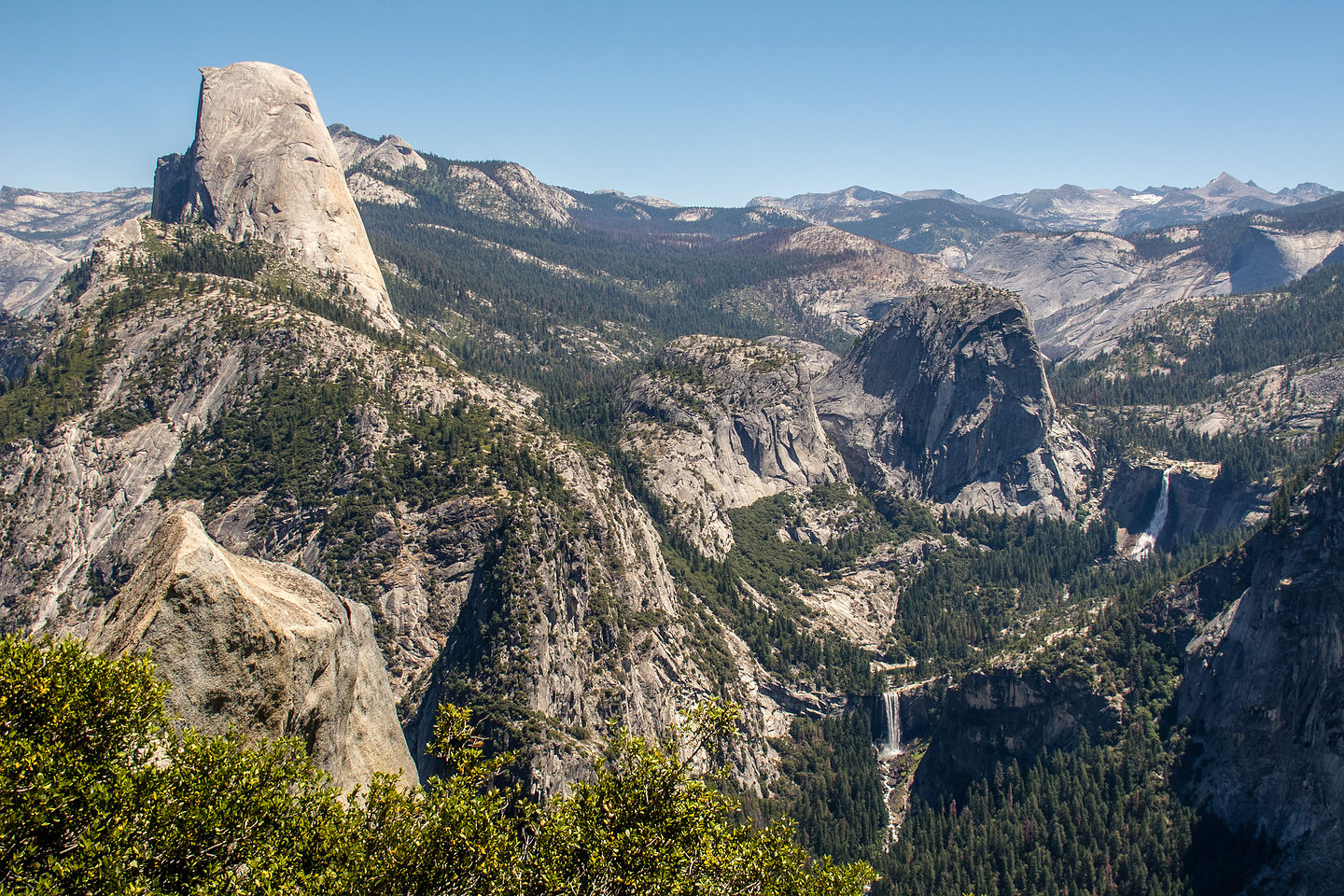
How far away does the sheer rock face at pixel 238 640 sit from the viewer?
90.2ft

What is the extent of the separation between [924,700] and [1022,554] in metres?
57.3

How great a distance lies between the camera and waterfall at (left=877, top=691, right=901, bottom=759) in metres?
121

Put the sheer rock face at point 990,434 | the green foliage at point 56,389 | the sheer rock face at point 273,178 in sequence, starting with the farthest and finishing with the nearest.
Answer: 1. the sheer rock face at point 990,434
2. the sheer rock face at point 273,178
3. the green foliage at point 56,389

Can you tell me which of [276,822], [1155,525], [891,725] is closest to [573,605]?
[891,725]

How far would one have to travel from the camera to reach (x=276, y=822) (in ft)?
80.6

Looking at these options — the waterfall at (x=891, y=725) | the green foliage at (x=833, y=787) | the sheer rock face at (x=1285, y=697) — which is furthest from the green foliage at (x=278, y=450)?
the sheer rock face at (x=1285, y=697)

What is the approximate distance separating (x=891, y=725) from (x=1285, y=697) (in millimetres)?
51294

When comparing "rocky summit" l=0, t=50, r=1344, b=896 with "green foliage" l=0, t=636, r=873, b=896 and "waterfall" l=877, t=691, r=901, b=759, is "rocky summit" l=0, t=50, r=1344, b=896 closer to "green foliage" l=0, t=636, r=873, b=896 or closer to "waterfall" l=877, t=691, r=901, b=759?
"green foliage" l=0, t=636, r=873, b=896

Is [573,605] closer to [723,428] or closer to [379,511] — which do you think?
[379,511]

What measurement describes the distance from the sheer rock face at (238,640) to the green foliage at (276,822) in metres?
1.76

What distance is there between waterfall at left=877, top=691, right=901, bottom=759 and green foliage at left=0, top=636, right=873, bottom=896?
97799 mm

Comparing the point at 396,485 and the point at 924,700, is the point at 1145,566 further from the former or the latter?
the point at 396,485

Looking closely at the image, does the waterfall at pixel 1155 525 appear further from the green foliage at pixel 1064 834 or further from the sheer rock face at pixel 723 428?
the green foliage at pixel 1064 834

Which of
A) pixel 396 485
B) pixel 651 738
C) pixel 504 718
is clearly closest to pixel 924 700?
pixel 651 738
